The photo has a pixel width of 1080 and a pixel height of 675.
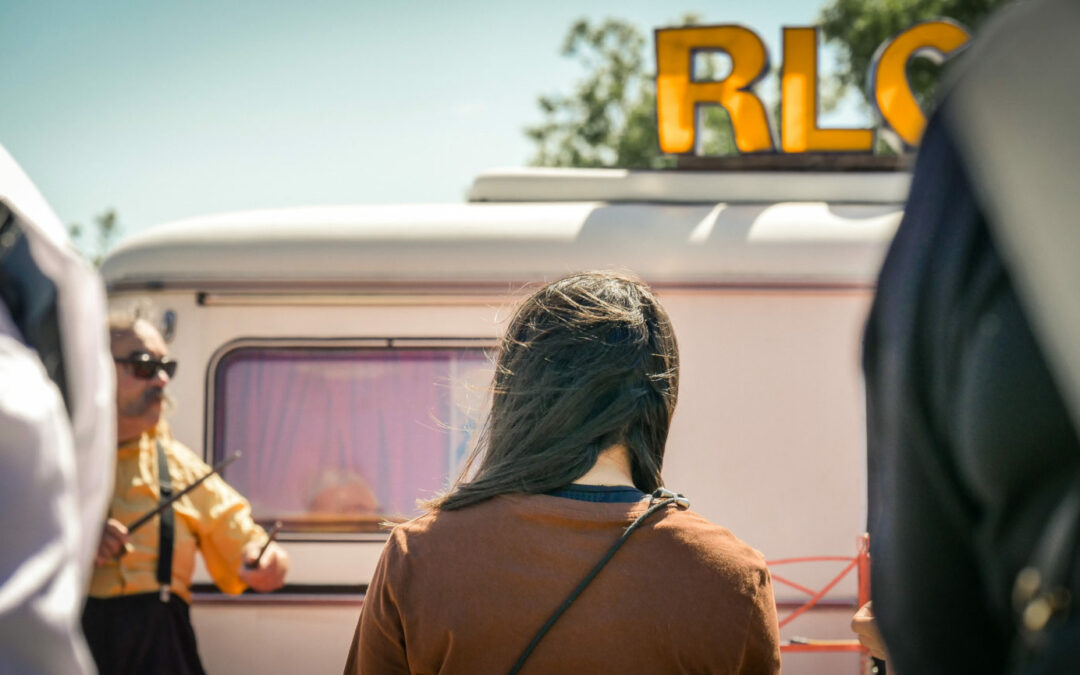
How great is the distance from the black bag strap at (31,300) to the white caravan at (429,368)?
319 cm

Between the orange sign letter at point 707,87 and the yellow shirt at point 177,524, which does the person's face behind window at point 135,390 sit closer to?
the yellow shirt at point 177,524

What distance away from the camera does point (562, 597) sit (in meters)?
1.46

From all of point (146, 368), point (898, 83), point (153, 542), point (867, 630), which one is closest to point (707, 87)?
point (898, 83)

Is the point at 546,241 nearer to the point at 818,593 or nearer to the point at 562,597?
the point at 818,593

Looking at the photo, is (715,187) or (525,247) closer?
(525,247)

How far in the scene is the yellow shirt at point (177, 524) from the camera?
12.0ft

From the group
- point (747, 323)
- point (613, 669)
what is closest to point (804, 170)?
point (747, 323)

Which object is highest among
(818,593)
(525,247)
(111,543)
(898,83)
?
(898,83)

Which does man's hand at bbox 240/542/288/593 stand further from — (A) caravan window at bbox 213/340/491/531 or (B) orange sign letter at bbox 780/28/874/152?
(B) orange sign letter at bbox 780/28/874/152

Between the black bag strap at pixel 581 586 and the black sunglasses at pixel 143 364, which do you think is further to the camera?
the black sunglasses at pixel 143 364

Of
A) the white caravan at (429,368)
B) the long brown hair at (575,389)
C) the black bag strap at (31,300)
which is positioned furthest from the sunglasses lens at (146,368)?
the black bag strap at (31,300)

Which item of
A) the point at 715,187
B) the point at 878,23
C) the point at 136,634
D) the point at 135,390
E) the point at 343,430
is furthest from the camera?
the point at 878,23

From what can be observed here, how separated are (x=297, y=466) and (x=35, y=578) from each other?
3633 millimetres

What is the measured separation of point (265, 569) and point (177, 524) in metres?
0.40
